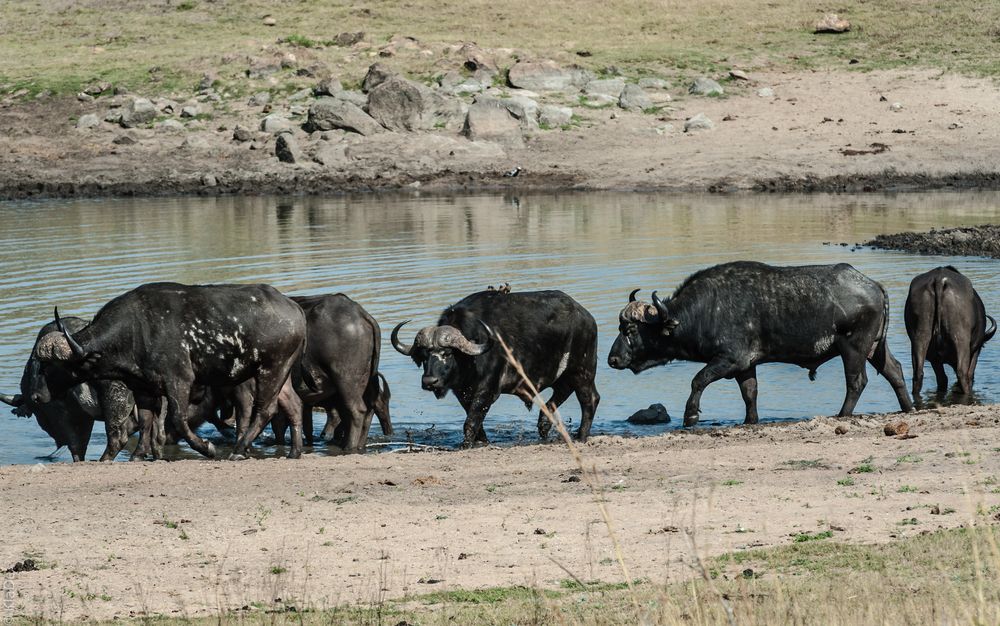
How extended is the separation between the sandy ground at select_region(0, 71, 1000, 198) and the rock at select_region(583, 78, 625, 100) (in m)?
1.68

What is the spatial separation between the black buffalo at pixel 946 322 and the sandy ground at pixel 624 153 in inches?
868

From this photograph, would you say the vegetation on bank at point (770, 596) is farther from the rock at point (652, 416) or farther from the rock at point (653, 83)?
the rock at point (653, 83)

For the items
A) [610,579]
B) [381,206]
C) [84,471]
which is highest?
[610,579]

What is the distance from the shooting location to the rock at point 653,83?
44000 mm

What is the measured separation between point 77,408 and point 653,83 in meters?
33.4

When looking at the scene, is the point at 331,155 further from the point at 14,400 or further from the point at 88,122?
the point at 14,400

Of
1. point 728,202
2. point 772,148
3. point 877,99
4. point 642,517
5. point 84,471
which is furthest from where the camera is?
point 877,99

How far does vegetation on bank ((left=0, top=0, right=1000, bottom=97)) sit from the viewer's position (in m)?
46.5

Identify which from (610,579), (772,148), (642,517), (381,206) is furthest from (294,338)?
(772,148)

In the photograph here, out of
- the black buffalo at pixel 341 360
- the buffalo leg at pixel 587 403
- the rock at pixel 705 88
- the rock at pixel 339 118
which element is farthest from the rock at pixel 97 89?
the buffalo leg at pixel 587 403

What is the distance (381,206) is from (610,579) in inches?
1099

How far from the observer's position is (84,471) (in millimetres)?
10859

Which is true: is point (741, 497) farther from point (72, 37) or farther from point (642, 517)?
point (72, 37)

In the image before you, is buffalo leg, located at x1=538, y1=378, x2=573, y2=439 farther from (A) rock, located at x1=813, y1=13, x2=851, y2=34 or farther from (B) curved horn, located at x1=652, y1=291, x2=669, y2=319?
(A) rock, located at x1=813, y1=13, x2=851, y2=34
